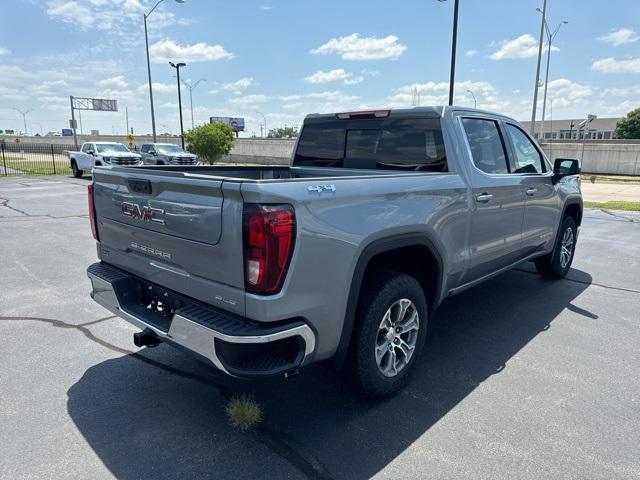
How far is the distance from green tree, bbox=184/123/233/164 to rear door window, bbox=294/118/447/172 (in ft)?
92.0

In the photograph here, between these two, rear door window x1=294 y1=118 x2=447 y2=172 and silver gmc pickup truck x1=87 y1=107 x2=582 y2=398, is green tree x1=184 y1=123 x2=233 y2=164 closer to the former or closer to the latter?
rear door window x1=294 y1=118 x2=447 y2=172

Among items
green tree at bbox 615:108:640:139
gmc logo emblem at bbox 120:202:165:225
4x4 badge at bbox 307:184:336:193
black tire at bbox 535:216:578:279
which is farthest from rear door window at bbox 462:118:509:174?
green tree at bbox 615:108:640:139

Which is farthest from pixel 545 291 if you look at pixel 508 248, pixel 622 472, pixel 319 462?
pixel 319 462

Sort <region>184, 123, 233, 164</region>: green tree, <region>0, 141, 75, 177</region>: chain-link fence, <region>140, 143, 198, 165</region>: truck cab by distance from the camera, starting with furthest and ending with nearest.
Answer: <region>184, 123, 233, 164</region>: green tree → <region>0, 141, 75, 177</region>: chain-link fence → <region>140, 143, 198, 165</region>: truck cab

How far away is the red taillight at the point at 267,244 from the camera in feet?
7.44

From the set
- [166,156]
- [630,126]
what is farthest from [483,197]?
[630,126]

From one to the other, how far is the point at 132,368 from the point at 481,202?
10.1 feet

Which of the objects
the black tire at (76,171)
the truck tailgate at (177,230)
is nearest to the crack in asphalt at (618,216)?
the truck tailgate at (177,230)

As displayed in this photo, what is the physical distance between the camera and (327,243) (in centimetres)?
252

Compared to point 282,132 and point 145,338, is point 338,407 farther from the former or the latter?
point 282,132

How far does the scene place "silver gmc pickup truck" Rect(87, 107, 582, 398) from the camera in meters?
2.35

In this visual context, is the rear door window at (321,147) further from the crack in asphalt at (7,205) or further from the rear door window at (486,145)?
the crack in asphalt at (7,205)

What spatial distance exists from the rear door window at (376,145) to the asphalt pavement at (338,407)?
164cm

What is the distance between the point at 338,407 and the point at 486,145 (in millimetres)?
2616
